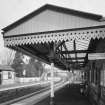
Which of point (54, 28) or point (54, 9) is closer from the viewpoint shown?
point (54, 28)

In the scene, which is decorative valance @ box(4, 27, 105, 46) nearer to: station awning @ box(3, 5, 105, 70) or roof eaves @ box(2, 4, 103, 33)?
station awning @ box(3, 5, 105, 70)

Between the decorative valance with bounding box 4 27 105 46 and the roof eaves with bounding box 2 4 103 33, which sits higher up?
the roof eaves with bounding box 2 4 103 33

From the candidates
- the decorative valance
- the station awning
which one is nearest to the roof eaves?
the station awning

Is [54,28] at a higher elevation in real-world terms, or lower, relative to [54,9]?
lower

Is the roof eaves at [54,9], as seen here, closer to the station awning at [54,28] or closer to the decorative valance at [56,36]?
the station awning at [54,28]

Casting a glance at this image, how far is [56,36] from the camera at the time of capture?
651 centimetres

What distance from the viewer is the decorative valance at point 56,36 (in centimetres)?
601

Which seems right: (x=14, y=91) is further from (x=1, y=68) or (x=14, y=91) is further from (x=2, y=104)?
(x=1, y=68)

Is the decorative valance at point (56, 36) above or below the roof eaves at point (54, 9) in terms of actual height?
below

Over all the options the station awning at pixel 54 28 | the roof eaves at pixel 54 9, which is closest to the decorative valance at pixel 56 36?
the station awning at pixel 54 28

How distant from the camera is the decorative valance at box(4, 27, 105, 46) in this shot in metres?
6.01

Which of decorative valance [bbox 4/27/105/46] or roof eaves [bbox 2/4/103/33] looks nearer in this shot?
decorative valance [bbox 4/27/105/46]

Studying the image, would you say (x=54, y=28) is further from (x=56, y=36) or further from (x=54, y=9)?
(x=54, y=9)

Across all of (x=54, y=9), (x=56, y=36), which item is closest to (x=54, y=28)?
(x=56, y=36)
